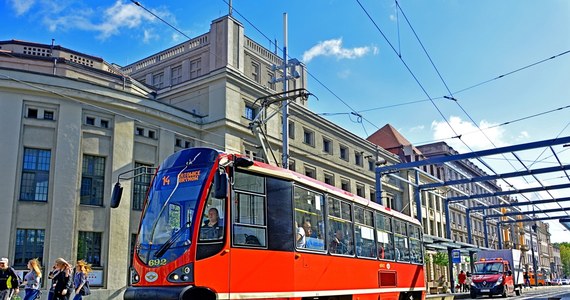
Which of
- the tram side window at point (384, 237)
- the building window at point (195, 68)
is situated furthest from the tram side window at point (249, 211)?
the building window at point (195, 68)

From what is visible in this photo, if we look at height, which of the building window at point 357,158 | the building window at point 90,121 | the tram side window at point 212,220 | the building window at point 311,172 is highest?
the building window at point 357,158

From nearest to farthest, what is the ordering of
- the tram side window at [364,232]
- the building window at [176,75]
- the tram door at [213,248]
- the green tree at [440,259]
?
the tram door at [213,248]
the tram side window at [364,232]
the building window at [176,75]
the green tree at [440,259]

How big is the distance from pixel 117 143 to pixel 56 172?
3109 mm

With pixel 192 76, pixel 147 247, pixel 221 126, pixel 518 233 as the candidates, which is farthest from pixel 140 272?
pixel 518 233

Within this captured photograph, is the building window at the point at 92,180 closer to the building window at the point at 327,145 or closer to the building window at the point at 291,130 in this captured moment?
the building window at the point at 291,130

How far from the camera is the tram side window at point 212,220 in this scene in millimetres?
9039

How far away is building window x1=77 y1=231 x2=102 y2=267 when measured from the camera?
2359 cm

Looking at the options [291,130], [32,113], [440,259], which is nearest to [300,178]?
[32,113]

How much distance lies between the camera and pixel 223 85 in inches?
1184

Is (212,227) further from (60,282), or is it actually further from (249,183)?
(60,282)

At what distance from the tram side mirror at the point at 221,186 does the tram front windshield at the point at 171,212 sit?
57cm

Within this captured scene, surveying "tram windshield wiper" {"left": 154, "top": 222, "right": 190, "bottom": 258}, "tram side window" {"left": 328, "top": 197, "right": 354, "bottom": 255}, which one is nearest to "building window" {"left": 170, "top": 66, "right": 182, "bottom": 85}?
"tram side window" {"left": 328, "top": 197, "right": 354, "bottom": 255}

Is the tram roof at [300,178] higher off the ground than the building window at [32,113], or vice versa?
the building window at [32,113]

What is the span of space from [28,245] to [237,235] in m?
16.7
